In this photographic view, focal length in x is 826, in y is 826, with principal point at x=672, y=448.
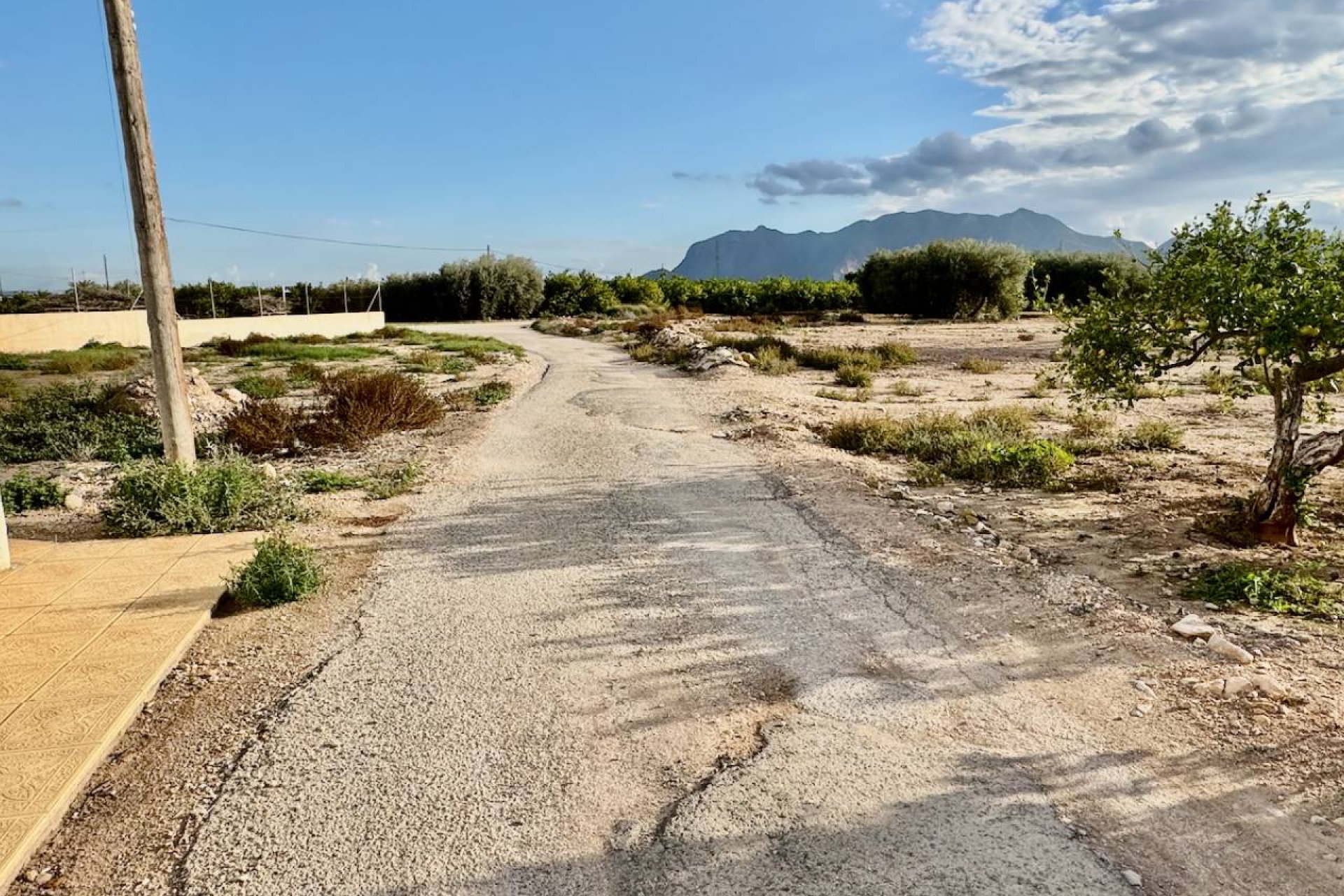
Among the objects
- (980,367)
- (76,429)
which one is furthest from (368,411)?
(980,367)

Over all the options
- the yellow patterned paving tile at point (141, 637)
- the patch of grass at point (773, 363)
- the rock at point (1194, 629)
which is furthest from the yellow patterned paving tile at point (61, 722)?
the patch of grass at point (773, 363)

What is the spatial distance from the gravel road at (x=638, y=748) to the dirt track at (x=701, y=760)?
12 millimetres

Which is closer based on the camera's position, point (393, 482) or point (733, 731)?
point (733, 731)

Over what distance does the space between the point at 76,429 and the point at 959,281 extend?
136 feet

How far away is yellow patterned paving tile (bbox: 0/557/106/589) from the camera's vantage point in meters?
5.25

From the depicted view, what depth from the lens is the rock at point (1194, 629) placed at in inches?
173

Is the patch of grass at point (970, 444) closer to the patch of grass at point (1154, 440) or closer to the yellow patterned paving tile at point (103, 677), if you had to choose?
the patch of grass at point (1154, 440)

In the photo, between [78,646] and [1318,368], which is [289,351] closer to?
[78,646]

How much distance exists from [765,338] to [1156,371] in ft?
56.9

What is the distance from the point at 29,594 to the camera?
16.5 ft

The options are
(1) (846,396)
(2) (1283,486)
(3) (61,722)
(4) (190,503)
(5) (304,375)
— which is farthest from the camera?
(5) (304,375)

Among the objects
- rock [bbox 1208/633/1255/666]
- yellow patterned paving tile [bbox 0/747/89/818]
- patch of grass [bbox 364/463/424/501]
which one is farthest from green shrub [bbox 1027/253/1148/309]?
yellow patterned paving tile [bbox 0/747/89/818]

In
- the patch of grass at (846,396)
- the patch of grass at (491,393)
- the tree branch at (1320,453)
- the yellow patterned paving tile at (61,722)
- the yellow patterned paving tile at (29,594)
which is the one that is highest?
the tree branch at (1320,453)

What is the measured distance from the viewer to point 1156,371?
6.39 m
